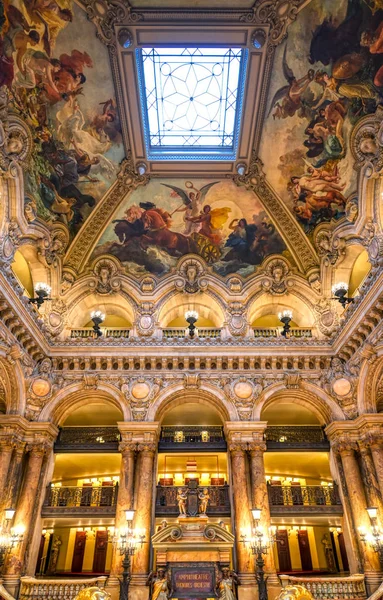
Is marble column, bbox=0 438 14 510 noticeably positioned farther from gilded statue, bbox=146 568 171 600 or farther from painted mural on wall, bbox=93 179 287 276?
painted mural on wall, bbox=93 179 287 276

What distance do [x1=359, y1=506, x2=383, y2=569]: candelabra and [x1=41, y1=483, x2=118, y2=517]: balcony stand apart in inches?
316

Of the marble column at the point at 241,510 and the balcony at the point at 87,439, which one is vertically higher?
the balcony at the point at 87,439

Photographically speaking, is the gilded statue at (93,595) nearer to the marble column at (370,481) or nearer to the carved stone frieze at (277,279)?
the marble column at (370,481)

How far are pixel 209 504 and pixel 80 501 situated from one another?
4488 millimetres

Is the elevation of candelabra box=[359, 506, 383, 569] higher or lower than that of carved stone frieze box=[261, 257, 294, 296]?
lower

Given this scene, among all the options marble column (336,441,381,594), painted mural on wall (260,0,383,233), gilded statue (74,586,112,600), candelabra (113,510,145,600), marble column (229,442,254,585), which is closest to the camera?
gilded statue (74,586,112,600)

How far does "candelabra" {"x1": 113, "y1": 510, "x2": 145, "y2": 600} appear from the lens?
1174 cm

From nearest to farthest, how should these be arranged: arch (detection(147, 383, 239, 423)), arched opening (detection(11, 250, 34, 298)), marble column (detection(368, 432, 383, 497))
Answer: marble column (detection(368, 432, 383, 497))
arch (detection(147, 383, 239, 423))
arched opening (detection(11, 250, 34, 298))

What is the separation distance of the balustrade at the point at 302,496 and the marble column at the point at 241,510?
1309 millimetres

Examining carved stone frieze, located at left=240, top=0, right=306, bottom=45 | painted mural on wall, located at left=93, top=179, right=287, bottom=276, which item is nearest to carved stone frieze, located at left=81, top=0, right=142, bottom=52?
carved stone frieze, located at left=240, top=0, right=306, bottom=45

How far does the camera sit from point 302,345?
16125 mm

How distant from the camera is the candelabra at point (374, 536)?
12.5 meters

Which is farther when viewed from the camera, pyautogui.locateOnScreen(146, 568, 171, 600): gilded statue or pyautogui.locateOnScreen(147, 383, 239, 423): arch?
pyautogui.locateOnScreen(147, 383, 239, 423): arch

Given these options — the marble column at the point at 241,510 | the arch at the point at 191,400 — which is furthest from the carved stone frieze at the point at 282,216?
the marble column at the point at 241,510
